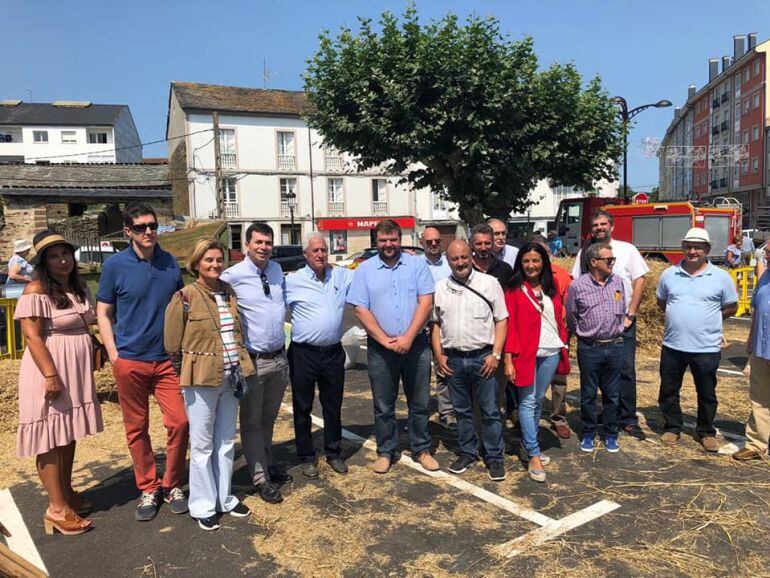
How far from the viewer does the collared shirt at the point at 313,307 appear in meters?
4.25

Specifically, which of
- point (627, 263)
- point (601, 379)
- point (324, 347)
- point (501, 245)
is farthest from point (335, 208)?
point (324, 347)

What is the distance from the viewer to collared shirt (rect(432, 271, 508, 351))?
4.25 metres

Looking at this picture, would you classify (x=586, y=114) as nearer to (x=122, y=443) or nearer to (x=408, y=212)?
(x=122, y=443)

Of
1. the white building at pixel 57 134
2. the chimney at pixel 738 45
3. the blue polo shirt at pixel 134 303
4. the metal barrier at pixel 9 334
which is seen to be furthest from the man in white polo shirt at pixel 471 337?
the chimney at pixel 738 45

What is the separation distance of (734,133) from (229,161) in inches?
1800

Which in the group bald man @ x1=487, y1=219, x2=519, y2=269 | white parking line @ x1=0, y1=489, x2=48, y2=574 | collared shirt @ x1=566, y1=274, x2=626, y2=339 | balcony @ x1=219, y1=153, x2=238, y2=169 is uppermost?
balcony @ x1=219, y1=153, x2=238, y2=169

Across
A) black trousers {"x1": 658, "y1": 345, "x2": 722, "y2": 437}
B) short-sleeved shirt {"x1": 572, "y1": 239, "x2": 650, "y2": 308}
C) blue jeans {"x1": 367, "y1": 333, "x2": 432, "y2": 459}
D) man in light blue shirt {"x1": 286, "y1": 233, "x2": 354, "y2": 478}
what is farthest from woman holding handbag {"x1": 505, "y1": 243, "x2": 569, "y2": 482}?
man in light blue shirt {"x1": 286, "y1": 233, "x2": 354, "y2": 478}

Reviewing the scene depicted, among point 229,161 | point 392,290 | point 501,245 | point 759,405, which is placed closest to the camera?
point 392,290

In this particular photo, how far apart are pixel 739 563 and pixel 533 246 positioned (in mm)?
2434

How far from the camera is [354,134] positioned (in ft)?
56.0

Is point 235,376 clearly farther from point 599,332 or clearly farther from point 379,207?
point 379,207

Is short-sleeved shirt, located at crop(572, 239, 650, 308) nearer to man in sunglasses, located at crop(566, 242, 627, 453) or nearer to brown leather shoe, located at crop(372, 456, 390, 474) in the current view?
man in sunglasses, located at crop(566, 242, 627, 453)

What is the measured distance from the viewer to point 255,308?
392 centimetres

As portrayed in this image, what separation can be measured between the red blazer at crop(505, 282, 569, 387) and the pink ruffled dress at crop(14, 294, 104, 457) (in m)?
2.92
